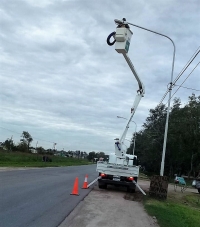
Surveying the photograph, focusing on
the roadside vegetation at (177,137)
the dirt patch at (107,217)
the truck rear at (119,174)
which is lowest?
the dirt patch at (107,217)

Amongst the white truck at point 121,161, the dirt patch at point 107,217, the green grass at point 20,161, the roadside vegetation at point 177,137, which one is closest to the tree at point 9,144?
the green grass at point 20,161

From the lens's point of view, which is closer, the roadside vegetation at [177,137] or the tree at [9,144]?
the roadside vegetation at [177,137]

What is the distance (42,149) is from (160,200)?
3624 inches

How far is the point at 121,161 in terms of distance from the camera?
19.4 metres

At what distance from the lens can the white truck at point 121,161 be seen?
47.5 ft

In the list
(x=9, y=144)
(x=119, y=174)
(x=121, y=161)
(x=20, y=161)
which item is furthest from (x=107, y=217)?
(x=9, y=144)

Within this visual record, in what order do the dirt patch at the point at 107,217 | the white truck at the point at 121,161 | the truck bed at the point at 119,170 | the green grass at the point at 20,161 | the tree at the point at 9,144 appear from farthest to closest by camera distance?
the tree at the point at 9,144, the green grass at the point at 20,161, the truck bed at the point at 119,170, the white truck at the point at 121,161, the dirt patch at the point at 107,217

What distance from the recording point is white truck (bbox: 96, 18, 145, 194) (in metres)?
14.5

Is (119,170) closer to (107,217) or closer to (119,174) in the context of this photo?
(119,174)

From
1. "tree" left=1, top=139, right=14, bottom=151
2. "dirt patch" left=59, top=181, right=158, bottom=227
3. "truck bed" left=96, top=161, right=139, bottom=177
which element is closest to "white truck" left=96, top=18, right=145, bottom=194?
"truck bed" left=96, top=161, right=139, bottom=177

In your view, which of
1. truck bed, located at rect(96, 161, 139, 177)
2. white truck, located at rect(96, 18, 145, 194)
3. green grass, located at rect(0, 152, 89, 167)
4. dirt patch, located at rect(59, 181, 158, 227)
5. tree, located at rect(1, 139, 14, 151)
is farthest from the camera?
tree, located at rect(1, 139, 14, 151)

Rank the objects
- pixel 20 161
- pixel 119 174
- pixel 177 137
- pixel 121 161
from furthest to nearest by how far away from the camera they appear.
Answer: pixel 20 161 → pixel 177 137 → pixel 121 161 → pixel 119 174

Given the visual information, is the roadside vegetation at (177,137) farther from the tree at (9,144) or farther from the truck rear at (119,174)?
the tree at (9,144)

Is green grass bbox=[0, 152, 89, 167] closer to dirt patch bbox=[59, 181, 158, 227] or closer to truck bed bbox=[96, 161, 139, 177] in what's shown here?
truck bed bbox=[96, 161, 139, 177]
